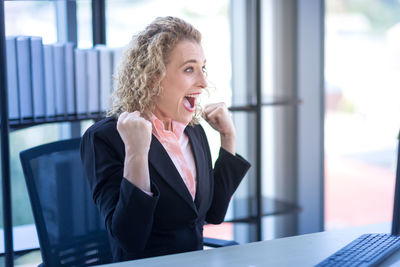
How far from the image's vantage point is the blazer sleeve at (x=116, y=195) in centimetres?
141

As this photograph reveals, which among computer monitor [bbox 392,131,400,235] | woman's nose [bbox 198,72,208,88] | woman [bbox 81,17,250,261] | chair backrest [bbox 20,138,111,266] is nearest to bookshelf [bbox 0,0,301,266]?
chair backrest [bbox 20,138,111,266]

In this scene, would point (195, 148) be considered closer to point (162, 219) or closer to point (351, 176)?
point (162, 219)

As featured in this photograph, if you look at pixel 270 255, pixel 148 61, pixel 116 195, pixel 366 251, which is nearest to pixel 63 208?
pixel 116 195

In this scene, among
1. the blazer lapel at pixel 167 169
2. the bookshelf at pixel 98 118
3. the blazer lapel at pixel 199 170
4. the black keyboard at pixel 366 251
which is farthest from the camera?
the bookshelf at pixel 98 118

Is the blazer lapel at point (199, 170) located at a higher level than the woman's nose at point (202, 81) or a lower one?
lower

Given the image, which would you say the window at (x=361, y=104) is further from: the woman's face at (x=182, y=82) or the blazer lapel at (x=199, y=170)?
the woman's face at (x=182, y=82)

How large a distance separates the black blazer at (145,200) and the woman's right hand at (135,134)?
89mm

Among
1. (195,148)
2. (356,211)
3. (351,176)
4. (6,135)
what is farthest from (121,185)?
(351,176)

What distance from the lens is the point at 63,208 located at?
1756 millimetres

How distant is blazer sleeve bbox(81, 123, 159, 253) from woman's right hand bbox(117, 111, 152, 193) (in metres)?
0.03

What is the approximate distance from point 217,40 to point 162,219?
183cm

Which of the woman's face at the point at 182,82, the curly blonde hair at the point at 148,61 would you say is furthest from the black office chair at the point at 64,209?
the woman's face at the point at 182,82

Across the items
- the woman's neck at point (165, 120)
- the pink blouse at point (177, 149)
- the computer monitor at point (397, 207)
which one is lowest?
the computer monitor at point (397, 207)

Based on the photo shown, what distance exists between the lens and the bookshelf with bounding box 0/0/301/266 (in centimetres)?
209
